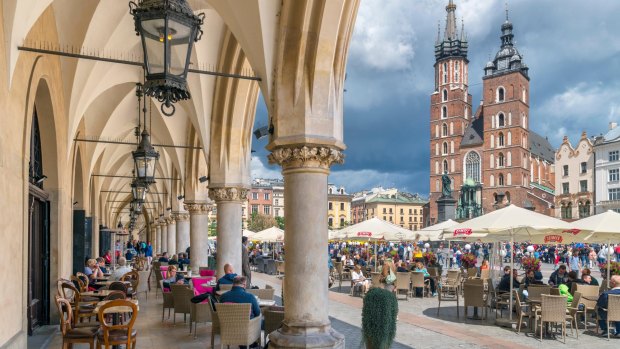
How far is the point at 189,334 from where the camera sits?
1009 centimetres

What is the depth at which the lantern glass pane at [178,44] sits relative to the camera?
5.14 meters

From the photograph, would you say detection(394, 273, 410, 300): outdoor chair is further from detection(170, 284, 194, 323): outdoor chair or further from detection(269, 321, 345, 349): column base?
detection(269, 321, 345, 349): column base

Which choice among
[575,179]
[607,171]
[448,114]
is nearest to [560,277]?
[607,171]

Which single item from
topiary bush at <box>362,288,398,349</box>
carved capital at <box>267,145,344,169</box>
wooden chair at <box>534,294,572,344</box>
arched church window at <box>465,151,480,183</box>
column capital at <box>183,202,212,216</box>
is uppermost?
arched church window at <box>465,151,480,183</box>

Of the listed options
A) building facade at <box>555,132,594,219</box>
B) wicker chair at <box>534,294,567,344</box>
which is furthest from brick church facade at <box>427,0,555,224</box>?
wicker chair at <box>534,294,567,344</box>

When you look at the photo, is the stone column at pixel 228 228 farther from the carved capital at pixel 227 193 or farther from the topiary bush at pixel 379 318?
the topiary bush at pixel 379 318

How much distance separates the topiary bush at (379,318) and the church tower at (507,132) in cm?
7820

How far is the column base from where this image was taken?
6.98 meters

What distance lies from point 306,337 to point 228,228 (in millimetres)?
5998

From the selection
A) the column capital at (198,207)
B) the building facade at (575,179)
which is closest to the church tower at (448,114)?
the building facade at (575,179)

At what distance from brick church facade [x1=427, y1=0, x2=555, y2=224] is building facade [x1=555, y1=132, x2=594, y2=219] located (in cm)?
650

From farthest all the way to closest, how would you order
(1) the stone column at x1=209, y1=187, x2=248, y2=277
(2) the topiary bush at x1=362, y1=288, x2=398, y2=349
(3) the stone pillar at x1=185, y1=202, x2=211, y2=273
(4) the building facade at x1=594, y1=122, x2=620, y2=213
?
(4) the building facade at x1=594, y1=122, x2=620, y2=213 < (3) the stone pillar at x1=185, y1=202, x2=211, y2=273 < (1) the stone column at x1=209, y1=187, x2=248, y2=277 < (2) the topiary bush at x1=362, y1=288, x2=398, y2=349

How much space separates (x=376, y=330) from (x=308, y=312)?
0.93m

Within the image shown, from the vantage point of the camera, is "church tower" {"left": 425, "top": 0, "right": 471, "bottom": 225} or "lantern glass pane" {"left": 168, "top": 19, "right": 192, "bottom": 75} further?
"church tower" {"left": 425, "top": 0, "right": 471, "bottom": 225}
